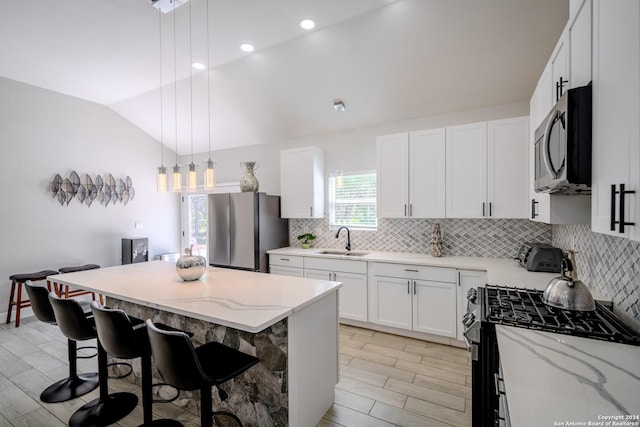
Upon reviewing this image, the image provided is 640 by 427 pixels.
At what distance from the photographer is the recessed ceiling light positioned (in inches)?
109

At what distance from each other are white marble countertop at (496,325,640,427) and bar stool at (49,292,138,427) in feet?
8.00

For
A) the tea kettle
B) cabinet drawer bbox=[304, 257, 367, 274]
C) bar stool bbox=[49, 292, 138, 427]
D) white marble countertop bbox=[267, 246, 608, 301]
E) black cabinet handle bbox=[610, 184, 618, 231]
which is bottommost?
bar stool bbox=[49, 292, 138, 427]

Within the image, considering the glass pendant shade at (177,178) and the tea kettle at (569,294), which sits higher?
the glass pendant shade at (177,178)

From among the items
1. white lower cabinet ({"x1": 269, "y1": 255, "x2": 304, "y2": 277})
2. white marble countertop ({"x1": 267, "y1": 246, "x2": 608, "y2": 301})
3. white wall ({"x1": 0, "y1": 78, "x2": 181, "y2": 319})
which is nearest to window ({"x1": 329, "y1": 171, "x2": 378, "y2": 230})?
white marble countertop ({"x1": 267, "y1": 246, "x2": 608, "y2": 301})

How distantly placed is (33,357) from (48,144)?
117 inches

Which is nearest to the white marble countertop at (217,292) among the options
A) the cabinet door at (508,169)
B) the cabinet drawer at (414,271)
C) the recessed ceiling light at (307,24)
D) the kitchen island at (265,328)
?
the kitchen island at (265,328)

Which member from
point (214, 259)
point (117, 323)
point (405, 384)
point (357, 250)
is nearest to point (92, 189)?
point (214, 259)

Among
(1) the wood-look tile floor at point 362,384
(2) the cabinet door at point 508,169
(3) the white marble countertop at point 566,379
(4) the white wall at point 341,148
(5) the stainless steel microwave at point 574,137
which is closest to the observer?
(3) the white marble countertop at point 566,379

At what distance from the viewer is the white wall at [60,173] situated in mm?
3877

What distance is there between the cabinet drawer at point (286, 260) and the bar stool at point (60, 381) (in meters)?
2.16

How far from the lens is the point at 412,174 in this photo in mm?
3408

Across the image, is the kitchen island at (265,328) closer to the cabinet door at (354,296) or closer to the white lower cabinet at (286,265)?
the cabinet door at (354,296)

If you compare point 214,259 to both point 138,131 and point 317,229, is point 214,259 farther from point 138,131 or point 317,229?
point 138,131

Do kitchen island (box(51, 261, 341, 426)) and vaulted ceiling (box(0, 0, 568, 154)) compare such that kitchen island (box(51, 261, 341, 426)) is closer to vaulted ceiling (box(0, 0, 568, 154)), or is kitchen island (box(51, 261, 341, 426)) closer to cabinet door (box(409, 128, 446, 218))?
cabinet door (box(409, 128, 446, 218))
